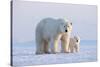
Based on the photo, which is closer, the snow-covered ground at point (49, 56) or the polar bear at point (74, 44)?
the snow-covered ground at point (49, 56)

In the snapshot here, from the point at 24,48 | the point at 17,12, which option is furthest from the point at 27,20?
the point at 24,48

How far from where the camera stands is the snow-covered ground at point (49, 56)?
5.55 feet

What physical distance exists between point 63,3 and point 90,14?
25 cm

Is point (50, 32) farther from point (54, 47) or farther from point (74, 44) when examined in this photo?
point (74, 44)

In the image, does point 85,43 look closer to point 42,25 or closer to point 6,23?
point 42,25

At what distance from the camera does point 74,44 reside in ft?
6.06

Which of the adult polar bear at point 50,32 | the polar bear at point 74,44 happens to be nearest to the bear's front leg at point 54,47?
the adult polar bear at point 50,32

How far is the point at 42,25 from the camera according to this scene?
176 cm

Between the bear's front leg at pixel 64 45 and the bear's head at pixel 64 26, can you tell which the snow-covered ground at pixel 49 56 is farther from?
the bear's head at pixel 64 26

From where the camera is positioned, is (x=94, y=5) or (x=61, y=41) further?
(x=94, y=5)

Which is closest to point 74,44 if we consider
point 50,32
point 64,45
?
point 64,45

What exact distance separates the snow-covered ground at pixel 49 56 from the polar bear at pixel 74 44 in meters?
0.03

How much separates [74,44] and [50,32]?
0.22m

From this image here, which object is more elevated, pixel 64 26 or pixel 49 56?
pixel 64 26
